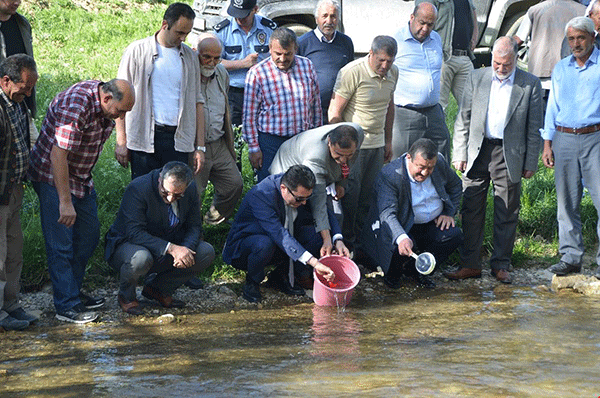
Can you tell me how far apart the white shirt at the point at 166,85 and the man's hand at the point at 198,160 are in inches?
13.8

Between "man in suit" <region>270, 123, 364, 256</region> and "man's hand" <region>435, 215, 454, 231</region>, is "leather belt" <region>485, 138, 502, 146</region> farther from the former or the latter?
"man in suit" <region>270, 123, 364, 256</region>

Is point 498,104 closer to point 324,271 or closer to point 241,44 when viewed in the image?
point 324,271

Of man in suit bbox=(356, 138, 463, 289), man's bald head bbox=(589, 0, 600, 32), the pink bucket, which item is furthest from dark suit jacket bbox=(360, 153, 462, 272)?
man's bald head bbox=(589, 0, 600, 32)

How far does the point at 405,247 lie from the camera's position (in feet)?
24.6

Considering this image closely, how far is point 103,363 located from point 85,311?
99 centimetres

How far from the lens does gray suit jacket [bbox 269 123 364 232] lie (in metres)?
7.37

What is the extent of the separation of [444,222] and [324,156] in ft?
4.34

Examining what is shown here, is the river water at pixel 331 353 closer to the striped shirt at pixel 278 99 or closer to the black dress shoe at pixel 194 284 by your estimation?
the black dress shoe at pixel 194 284

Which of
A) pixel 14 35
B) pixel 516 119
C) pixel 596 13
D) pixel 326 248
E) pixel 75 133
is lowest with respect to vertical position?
pixel 326 248

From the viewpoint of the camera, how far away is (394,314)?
7285 millimetres

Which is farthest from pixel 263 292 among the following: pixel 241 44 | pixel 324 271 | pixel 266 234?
pixel 241 44

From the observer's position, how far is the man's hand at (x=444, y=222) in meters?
7.94

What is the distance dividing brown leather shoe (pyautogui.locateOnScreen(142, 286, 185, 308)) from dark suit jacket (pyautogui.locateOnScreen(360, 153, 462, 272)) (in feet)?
5.77

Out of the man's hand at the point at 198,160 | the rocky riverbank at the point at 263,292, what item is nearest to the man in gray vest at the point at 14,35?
the man's hand at the point at 198,160
